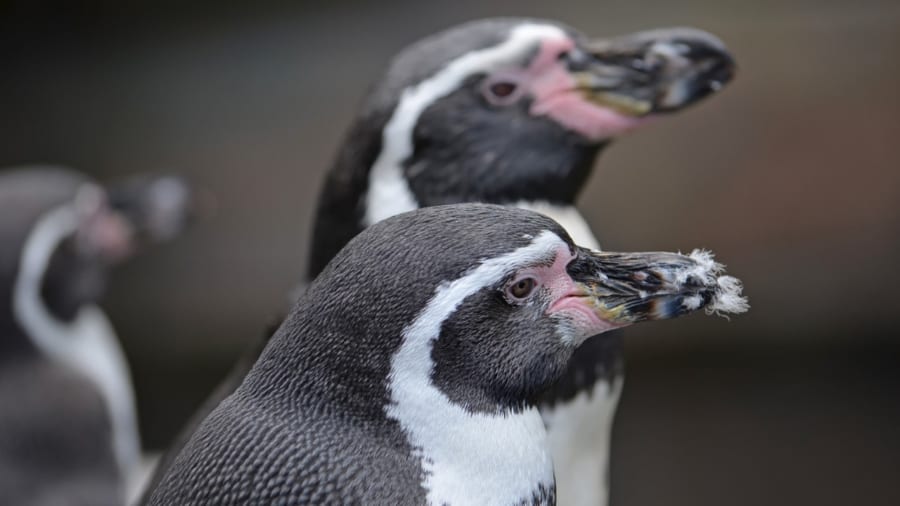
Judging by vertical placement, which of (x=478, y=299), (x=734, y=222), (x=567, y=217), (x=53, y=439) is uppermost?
(x=478, y=299)

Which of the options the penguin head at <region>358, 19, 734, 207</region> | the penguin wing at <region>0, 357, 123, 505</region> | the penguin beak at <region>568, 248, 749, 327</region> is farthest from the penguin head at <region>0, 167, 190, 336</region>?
the penguin beak at <region>568, 248, 749, 327</region>

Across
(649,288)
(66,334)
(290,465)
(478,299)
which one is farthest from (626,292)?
(66,334)

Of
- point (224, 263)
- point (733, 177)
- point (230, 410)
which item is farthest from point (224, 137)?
point (230, 410)

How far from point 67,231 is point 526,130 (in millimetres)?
1008

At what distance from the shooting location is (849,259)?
293 cm

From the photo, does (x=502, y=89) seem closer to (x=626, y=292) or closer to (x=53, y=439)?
(x=626, y=292)

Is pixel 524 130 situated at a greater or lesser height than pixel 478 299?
lesser

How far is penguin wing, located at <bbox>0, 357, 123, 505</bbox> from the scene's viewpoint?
1.84 metres

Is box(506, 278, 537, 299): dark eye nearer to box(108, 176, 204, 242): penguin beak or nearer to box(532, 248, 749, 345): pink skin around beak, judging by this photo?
box(532, 248, 749, 345): pink skin around beak

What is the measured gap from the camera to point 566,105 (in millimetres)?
1312

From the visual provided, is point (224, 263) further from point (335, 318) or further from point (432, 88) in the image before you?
point (335, 318)

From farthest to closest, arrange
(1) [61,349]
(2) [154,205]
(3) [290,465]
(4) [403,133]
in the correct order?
1. (2) [154,205]
2. (1) [61,349]
3. (4) [403,133]
4. (3) [290,465]

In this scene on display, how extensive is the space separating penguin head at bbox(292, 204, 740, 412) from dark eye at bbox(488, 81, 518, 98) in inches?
13.5

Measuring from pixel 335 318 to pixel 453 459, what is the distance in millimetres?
127
